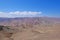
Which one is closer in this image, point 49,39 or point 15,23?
point 49,39

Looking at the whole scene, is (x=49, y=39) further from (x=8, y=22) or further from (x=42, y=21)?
(x=8, y=22)

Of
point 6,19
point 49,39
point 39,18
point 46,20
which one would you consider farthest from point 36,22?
point 49,39

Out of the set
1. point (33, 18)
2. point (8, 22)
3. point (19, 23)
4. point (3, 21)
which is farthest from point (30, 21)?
point (3, 21)

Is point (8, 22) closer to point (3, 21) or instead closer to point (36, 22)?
point (3, 21)

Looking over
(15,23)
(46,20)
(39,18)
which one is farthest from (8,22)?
(46,20)

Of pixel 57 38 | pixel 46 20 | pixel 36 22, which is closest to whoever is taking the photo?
pixel 57 38

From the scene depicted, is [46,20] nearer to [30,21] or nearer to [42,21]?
[42,21]

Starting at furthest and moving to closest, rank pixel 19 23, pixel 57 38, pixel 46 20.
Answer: pixel 19 23, pixel 46 20, pixel 57 38

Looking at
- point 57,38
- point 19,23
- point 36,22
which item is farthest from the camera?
point 19,23

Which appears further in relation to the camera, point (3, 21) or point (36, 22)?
point (3, 21)
